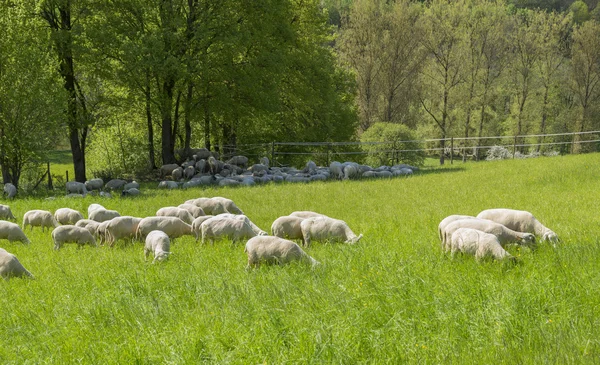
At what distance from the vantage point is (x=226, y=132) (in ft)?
110

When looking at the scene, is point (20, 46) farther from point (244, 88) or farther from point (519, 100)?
point (519, 100)

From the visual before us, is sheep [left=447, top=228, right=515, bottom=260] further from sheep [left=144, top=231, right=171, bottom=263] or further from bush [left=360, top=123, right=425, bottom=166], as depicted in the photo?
bush [left=360, top=123, right=425, bottom=166]

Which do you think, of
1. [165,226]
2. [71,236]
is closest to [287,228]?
[165,226]

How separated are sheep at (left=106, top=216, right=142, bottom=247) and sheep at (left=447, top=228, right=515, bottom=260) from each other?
5956 mm

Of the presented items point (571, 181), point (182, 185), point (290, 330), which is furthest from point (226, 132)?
point (290, 330)

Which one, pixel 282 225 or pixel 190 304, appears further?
pixel 282 225

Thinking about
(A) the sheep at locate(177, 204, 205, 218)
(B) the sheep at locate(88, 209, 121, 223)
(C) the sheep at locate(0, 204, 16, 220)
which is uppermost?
(A) the sheep at locate(177, 204, 205, 218)

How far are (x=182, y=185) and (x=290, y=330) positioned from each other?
58.3 feet

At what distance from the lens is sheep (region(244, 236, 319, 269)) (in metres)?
7.07

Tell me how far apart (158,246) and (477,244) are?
4.76m

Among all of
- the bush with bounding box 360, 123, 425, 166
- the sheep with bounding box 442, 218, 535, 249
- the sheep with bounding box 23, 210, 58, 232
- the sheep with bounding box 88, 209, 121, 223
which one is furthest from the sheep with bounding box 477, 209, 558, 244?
the bush with bounding box 360, 123, 425, 166

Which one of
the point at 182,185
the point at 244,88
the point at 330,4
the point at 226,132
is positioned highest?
the point at 330,4

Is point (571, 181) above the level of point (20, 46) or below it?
below

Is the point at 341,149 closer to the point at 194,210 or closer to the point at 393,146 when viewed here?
the point at 393,146
